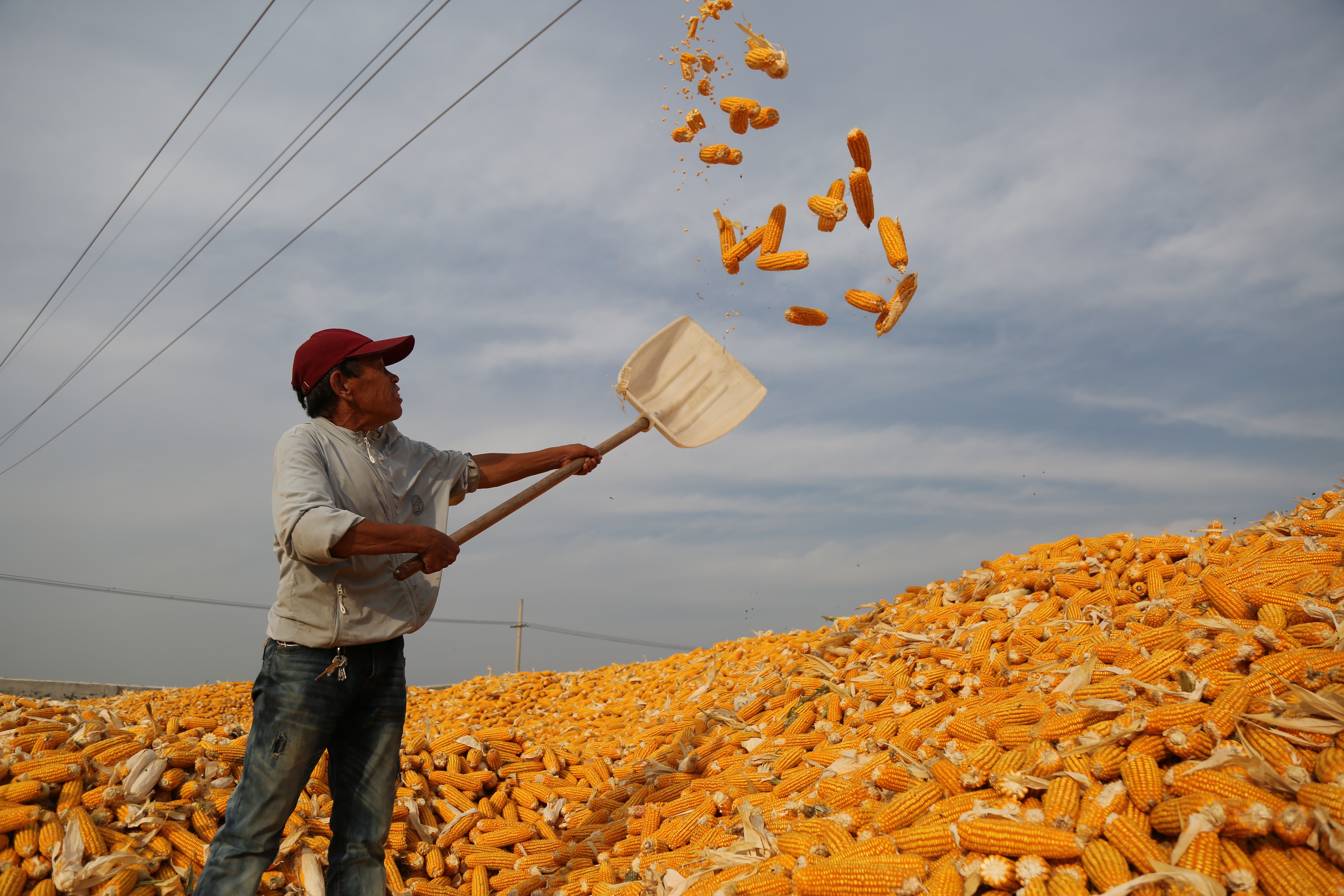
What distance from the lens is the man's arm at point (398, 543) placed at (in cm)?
283

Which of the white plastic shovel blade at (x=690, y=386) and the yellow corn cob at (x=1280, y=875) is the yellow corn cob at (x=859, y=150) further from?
the yellow corn cob at (x=1280, y=875)

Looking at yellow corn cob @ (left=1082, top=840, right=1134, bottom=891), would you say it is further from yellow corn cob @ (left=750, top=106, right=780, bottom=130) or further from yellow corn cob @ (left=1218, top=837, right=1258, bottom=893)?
yellow corn cob @ (left=750, top=106, right=780, bottom=130)

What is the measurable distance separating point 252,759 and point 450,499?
4.67 ft

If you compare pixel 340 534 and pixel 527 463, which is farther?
pixel 527 463

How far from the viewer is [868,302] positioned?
17.9 ft

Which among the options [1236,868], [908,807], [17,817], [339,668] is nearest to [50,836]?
[17,817]

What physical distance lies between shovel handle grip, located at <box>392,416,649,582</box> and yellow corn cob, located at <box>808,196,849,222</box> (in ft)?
7.54

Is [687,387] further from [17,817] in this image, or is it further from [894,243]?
[17,817]

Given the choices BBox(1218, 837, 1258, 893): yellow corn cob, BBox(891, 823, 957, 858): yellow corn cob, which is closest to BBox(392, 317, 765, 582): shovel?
BBox(891, 823, 957, 858): yellow corn cob

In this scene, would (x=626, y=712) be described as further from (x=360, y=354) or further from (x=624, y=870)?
(x=360, y=354)

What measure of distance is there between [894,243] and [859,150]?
766 millimetres

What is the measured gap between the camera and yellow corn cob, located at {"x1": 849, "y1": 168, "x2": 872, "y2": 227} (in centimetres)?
552

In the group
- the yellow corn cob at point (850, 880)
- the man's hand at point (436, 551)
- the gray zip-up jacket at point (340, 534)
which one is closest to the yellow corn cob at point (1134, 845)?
the yellow corn cob at point (850, 880)

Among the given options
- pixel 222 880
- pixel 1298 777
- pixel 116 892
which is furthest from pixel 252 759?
pixel 1298 777
